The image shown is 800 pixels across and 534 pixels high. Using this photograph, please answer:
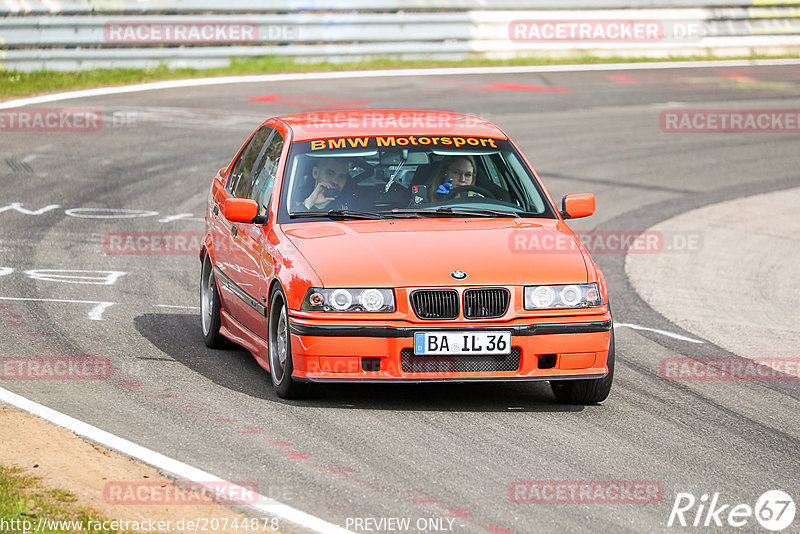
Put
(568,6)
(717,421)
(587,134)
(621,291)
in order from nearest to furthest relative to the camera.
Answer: (717,421) → (621,291) → (587,134) → (568,6)

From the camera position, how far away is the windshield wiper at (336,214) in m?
8.71

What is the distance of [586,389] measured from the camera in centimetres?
813

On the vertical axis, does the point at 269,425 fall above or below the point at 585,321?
below

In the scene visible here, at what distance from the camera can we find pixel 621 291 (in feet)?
41.7

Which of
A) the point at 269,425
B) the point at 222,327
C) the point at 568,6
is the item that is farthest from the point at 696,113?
the point at 269,425

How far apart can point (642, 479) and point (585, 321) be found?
144 centimetres

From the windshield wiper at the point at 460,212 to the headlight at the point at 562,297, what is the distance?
1.15 m

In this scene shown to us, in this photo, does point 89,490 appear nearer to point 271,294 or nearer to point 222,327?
point 271,294

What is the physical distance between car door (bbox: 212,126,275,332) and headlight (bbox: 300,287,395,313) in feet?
2.85

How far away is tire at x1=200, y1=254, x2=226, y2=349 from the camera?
974cm

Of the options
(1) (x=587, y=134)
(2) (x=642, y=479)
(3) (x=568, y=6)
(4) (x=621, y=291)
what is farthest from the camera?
(3) (x=568, y=6)

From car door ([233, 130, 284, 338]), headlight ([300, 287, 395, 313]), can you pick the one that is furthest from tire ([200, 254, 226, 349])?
headlight ([300, 287, 395, 313])

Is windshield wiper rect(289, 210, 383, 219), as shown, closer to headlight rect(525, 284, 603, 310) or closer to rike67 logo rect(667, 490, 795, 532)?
headlight rect(525, 284, 603, 310)

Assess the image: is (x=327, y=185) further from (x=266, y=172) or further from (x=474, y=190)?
(x=474, y=190)
